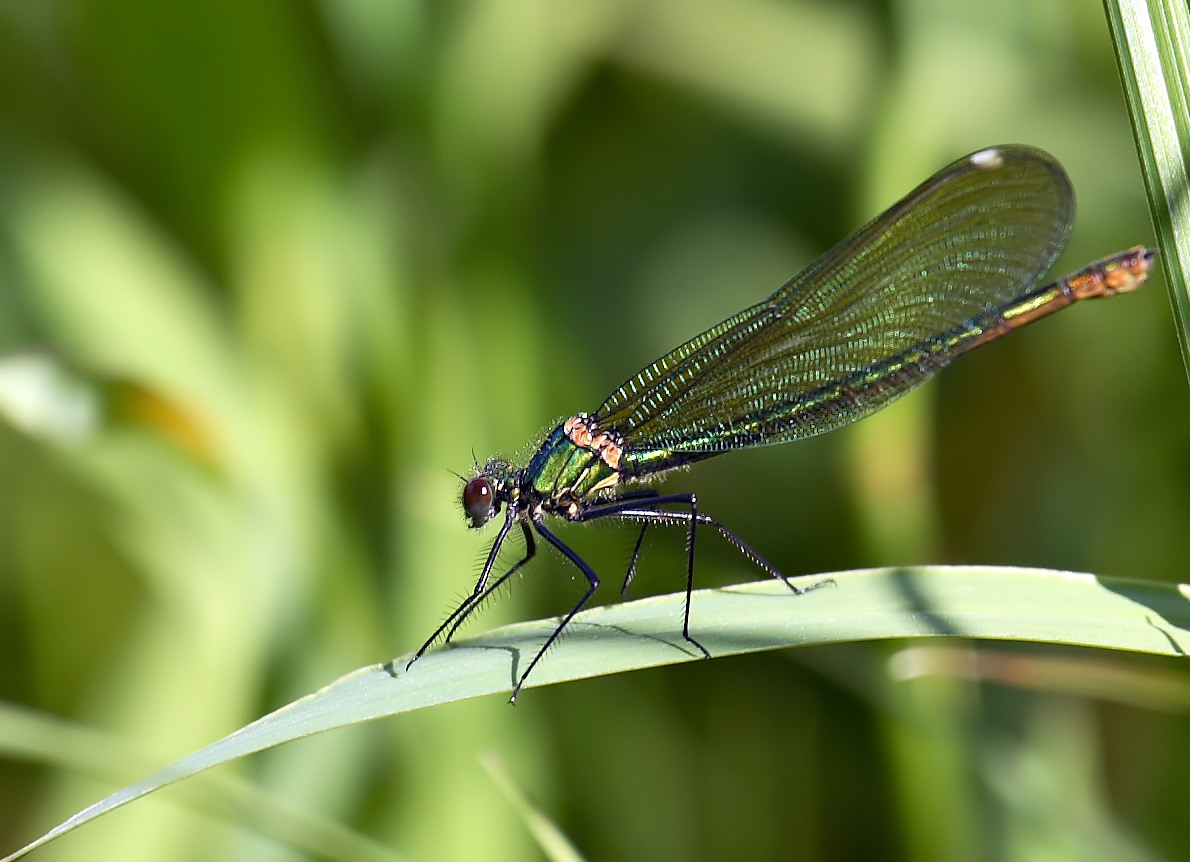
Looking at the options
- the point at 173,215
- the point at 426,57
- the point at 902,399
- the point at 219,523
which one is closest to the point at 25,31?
the point at 173,215

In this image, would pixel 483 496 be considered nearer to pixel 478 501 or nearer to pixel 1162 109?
pixel 478 501

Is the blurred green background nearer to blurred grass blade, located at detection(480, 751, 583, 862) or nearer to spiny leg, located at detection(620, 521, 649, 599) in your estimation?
spiny leg, located at detection(620, 521, 649, 599)

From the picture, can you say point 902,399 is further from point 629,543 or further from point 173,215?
point 173,215

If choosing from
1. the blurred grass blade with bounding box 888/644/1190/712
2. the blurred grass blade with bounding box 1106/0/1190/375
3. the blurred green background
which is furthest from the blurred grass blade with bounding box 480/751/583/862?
the blurred grass blade with bounding box 1106/0/1190/375

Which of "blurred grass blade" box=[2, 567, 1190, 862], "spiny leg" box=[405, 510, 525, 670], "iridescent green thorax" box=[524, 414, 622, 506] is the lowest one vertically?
"blurred grass blade" box=[2, 567, 1190, 862]

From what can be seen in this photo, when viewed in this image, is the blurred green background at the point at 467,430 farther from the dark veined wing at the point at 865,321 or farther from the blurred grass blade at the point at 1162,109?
the blurred grass blade at the point at 1162,109

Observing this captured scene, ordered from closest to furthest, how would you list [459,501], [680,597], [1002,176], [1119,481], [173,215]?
[680,597] → [1002,176] → [459,501] → [1119,481] → [173,215]

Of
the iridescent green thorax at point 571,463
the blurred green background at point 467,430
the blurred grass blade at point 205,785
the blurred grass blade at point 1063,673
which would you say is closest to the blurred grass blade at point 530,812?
the blurred grass blade at point 205,785
